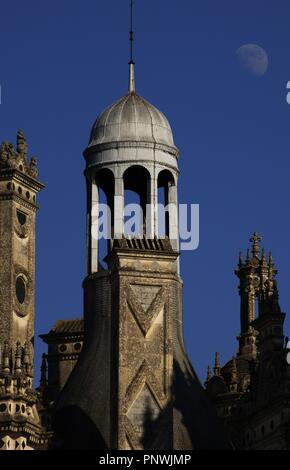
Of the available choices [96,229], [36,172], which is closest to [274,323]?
[96,229]

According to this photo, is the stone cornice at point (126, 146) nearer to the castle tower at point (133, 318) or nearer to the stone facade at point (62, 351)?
the castle tower at point (133, 318)

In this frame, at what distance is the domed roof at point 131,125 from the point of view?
123188 millimetres

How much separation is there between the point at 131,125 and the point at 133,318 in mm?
19479

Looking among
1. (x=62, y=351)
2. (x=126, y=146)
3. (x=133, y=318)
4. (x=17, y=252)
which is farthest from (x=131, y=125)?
(x=133, y=318)

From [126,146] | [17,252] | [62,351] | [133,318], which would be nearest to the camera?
[133,318]

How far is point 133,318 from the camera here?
354 ft

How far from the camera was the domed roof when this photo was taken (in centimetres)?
12319

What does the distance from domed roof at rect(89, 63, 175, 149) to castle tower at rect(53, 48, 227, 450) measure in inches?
2.5

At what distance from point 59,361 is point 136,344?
69.8ft

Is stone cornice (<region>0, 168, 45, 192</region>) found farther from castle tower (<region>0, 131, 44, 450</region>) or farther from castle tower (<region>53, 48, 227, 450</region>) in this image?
castle tower (<region>53, 48, 227, 450</region>)

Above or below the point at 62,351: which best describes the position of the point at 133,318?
below

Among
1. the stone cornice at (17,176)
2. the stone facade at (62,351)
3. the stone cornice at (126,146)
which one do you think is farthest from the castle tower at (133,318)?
the stone facade at (62,351)

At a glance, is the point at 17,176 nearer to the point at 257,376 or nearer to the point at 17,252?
the point at 17,252

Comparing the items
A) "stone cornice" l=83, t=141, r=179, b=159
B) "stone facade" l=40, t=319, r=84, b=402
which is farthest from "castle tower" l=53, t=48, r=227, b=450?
"stone facade" l=40, t=319, r=84, b=402
